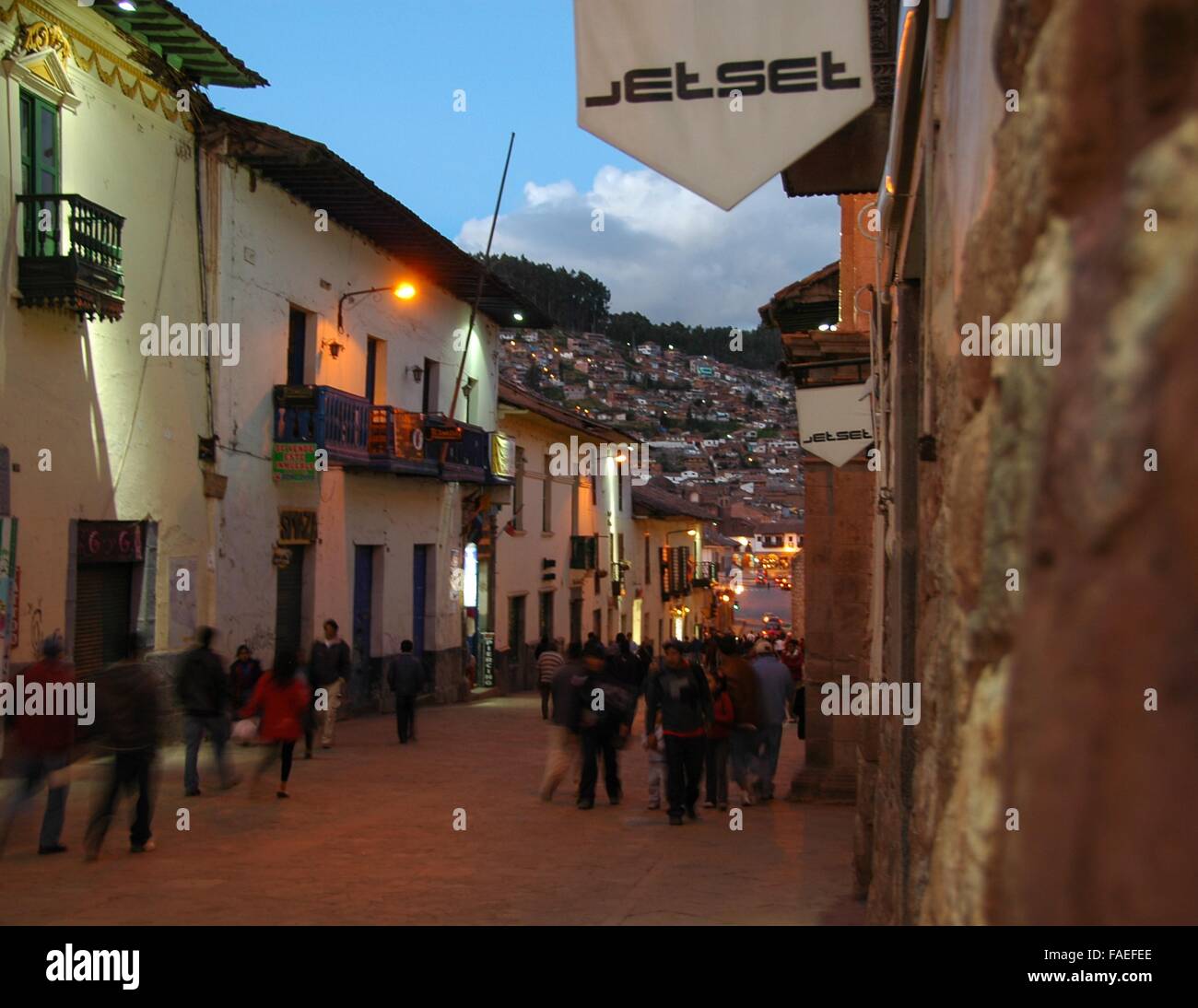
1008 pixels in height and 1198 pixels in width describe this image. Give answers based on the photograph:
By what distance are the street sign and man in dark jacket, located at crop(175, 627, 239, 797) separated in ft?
27.4

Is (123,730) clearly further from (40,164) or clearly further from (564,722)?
(40,164)

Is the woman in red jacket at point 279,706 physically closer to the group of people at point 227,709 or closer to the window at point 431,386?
the group of people at point 227,709

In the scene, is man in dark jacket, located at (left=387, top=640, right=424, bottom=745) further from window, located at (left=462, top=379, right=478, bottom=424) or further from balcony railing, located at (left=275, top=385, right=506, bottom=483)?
window, located at (left=462, top=379, right=478, bottom=424)

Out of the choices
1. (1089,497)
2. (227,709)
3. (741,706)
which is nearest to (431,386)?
(227,709)

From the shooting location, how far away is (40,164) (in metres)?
14.3

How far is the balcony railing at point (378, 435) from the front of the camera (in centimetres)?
2045

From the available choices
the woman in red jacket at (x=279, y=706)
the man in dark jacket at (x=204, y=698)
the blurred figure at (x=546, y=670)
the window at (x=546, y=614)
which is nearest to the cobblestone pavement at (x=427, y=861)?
the man in dark jacket at (x=204, y=698)

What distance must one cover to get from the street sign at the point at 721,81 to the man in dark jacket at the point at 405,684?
522 inches

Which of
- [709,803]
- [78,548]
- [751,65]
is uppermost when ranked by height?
[751,65]

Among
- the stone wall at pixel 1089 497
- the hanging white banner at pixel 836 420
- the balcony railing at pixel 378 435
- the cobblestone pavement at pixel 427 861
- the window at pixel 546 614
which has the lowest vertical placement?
the cobblestone pavement at pixel 427 861

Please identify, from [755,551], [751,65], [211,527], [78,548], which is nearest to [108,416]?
[78,548]
